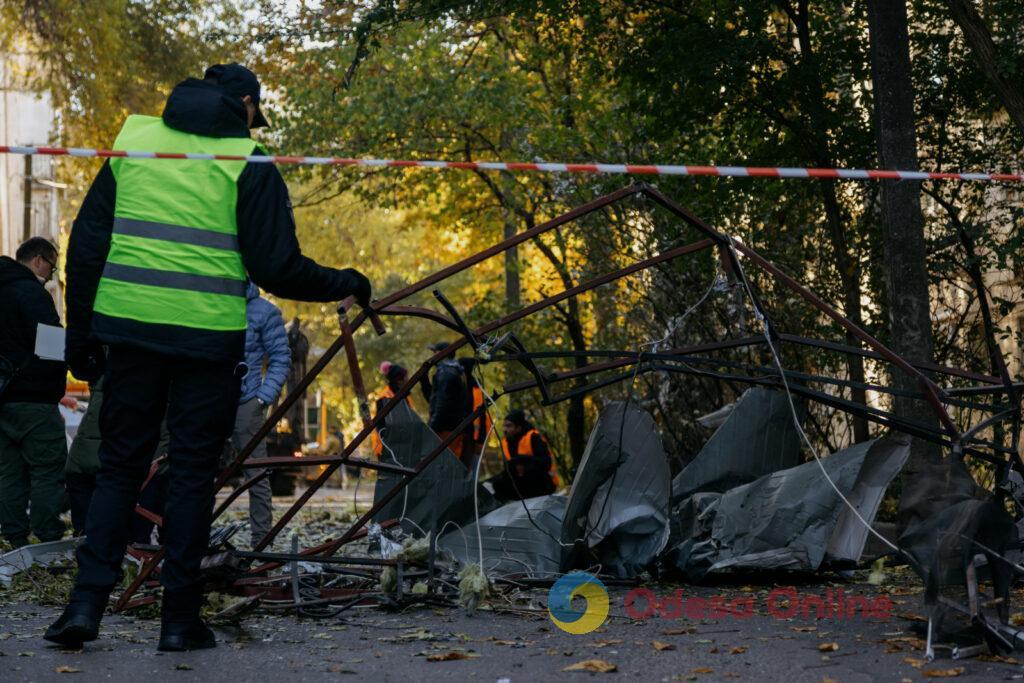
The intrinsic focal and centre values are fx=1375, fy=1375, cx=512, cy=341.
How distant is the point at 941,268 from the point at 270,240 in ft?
23.9

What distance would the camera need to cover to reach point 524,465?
10.5 metres

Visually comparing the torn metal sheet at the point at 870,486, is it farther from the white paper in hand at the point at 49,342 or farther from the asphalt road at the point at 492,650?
the white paper in hand at the point at 49,342

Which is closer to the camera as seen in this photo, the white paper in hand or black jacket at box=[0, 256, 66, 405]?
the white paper in hand

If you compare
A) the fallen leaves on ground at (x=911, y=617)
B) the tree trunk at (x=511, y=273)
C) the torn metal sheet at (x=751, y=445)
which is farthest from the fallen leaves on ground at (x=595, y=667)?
the tree trunk at (x=511, y=273)

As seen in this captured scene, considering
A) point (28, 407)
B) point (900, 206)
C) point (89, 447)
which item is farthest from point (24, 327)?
point (900, 206)

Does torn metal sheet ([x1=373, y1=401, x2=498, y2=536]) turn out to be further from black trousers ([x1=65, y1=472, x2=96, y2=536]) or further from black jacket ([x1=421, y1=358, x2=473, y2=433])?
black jacket ([x1=421, y1=358, x2=473, y2=433])

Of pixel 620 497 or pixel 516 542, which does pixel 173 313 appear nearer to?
pixel 516 542

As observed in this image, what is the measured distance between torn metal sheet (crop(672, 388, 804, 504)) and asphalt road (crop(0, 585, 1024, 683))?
1684 mm

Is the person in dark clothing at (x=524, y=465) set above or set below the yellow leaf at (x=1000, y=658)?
above

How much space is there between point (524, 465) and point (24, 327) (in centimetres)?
400

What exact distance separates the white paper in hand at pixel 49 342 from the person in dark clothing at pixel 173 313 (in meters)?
2.80

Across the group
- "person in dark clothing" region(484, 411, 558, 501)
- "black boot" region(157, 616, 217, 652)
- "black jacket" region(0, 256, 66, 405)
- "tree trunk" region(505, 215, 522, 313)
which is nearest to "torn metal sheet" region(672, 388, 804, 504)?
"person in dark clothing" region(484, 411, 558, 501)

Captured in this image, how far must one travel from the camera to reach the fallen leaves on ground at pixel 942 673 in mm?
4324

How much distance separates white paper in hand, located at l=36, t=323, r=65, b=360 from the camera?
7613mm
